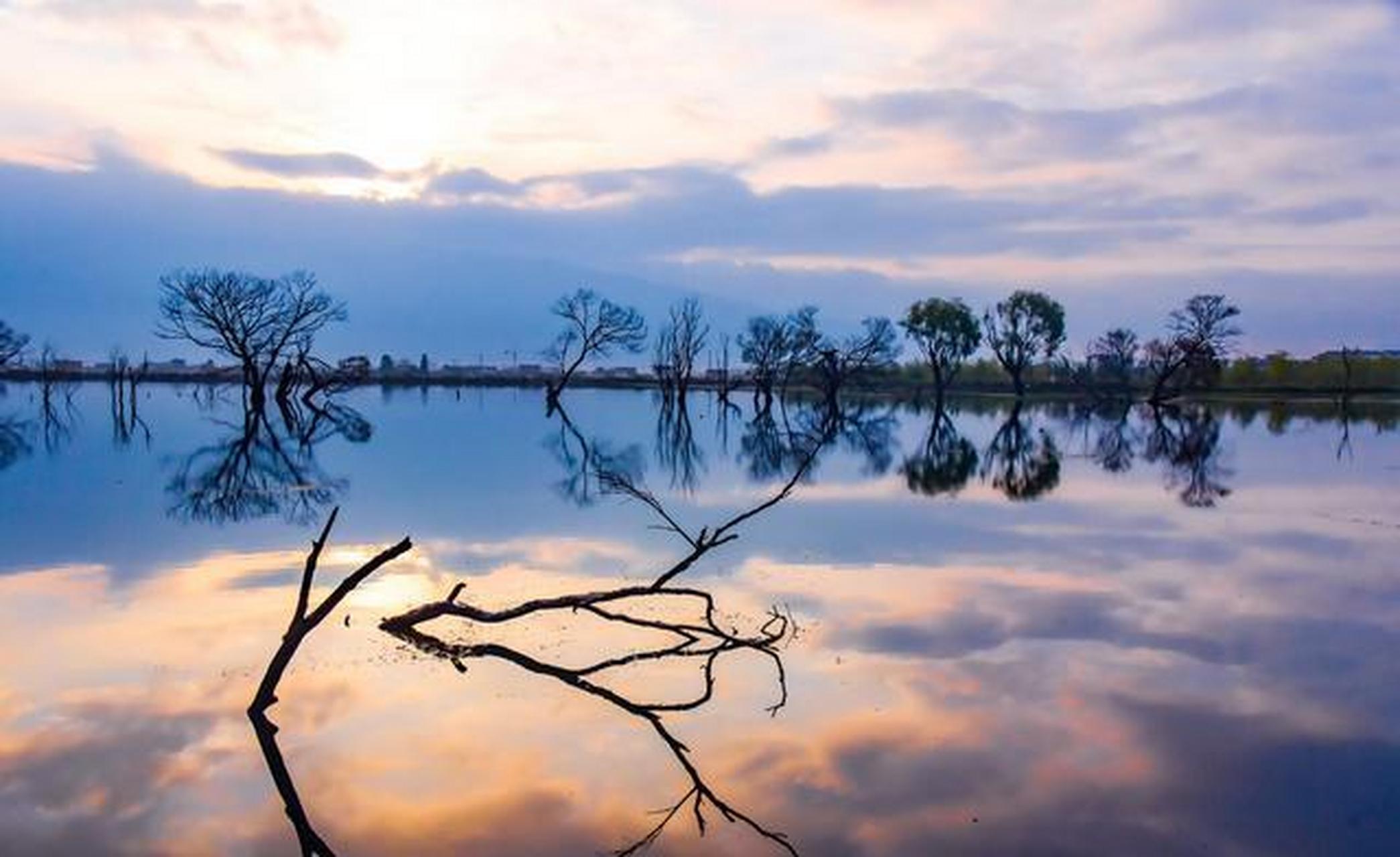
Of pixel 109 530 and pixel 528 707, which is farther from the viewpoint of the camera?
pixel 109 530

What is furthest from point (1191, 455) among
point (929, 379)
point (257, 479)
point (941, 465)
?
point (929, 379)

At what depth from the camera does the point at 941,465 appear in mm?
31188

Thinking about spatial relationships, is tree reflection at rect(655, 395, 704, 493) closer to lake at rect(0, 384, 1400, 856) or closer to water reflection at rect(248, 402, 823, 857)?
lake at rect(0, 384, 1400, 856)

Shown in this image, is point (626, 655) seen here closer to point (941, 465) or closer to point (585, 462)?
point (585, 462)

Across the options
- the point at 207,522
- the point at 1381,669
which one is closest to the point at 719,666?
the point at 1381,669

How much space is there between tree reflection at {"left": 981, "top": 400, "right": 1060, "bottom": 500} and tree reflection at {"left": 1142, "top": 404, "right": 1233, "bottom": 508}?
8.59 feet

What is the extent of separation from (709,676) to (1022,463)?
79.4 feet

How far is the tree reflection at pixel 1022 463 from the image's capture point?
25703mm

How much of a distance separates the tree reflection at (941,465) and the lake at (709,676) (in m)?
2.57

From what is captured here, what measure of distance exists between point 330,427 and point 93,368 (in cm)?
11250

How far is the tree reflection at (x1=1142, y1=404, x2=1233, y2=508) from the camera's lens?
2509cm

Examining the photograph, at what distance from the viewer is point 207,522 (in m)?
18.4

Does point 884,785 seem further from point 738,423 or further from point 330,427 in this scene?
point 738,423

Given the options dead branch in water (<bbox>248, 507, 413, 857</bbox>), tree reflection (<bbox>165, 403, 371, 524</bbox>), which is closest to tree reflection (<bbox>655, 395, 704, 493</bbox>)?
tree reflection (<bbox>165, 403, 371, 524</bbox>)
